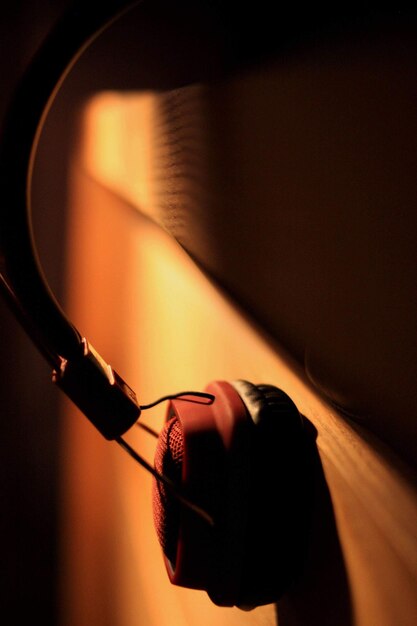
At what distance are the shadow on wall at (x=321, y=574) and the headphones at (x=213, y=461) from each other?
2 cm

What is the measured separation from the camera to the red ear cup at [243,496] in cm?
44

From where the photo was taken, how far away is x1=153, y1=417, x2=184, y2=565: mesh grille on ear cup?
1.57 ft

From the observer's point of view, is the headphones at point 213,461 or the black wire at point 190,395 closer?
the headphones at point 213,461

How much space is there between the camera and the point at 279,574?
18.1 inches

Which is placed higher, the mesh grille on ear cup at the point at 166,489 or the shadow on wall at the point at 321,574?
the mesh grille on ear cup at the point at 166,489

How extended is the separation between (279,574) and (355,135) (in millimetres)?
339

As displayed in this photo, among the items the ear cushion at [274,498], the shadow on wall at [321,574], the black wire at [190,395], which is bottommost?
the shadow on wall at [321,574]

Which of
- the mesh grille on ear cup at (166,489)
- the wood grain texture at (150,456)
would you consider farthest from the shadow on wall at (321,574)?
the mesh grille on ear cup at (166,489)

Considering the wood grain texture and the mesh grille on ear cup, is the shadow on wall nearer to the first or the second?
the wood grain texture

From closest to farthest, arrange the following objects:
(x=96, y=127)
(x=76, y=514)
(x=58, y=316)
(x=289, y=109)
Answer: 1. (x=58, y=316)
2. (x=289, y=109)
3. (x=96, y=127)
4. (x=76, y=514)

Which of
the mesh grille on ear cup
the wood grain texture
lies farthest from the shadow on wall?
the mesh grille on ear cup

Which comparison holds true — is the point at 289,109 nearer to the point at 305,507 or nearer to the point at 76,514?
the point at 305,507

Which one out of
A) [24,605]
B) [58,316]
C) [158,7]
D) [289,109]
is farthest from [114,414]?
[24,605]

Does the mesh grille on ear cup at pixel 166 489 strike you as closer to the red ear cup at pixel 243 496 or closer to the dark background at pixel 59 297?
the red ear cup at pixel 243 496
